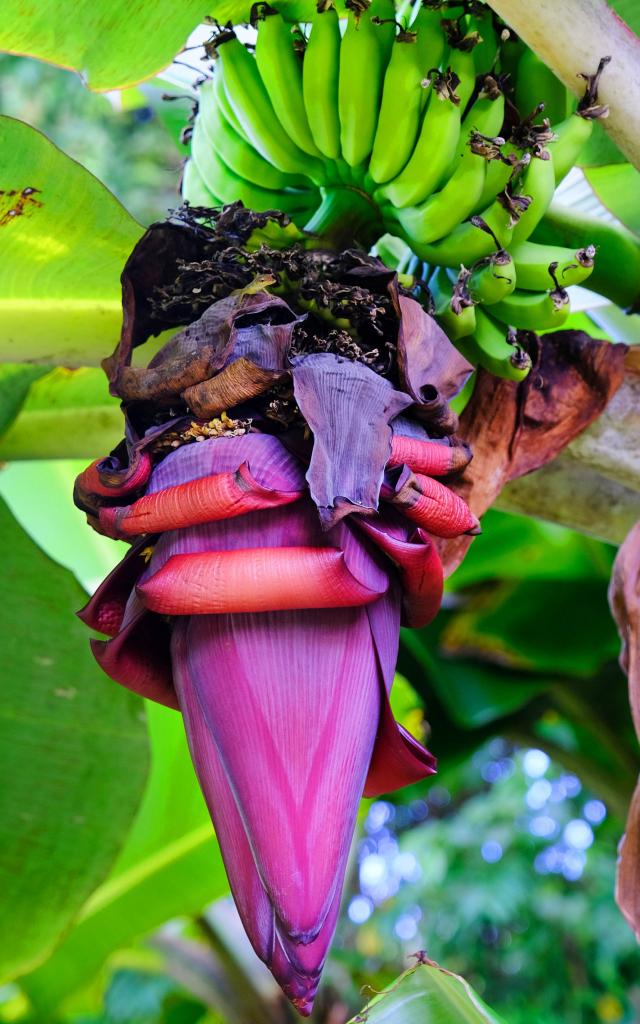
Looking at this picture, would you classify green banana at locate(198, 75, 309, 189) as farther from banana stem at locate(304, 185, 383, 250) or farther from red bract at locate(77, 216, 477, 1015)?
red bract at locate(77, 216, 477, 1015)

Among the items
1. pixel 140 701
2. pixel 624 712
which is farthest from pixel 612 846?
pixel 140 701

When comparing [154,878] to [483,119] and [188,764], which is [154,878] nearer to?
[188,764]

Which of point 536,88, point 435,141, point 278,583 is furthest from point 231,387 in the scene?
point 536,88

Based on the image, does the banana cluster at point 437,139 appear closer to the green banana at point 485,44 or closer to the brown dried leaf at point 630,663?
the green banana at point 485,44

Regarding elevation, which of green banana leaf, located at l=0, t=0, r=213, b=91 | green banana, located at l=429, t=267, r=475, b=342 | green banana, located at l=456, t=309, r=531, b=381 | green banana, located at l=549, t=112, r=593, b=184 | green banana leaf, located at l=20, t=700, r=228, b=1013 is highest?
green banana, located at l=549, t=112, r=593, b=184

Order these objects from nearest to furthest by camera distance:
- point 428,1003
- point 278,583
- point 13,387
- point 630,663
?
point 278,583, point 428,1003, point 630,663, point 13,387

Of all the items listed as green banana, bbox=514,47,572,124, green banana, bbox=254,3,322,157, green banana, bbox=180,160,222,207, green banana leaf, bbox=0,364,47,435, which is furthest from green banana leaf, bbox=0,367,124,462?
green banana, bbox=514,47,572,124
